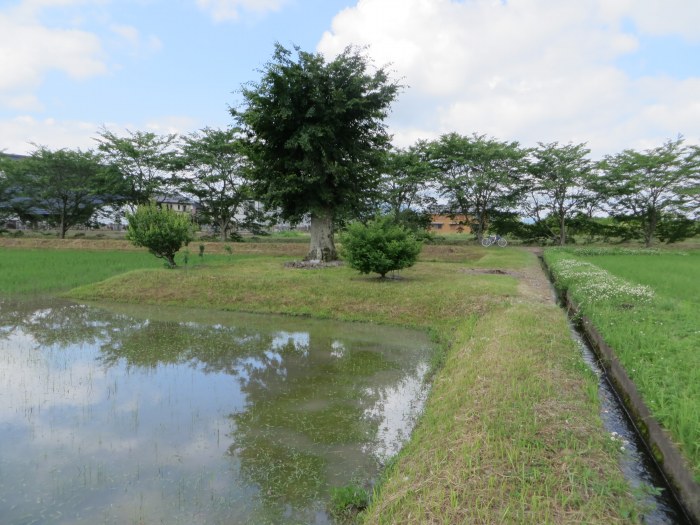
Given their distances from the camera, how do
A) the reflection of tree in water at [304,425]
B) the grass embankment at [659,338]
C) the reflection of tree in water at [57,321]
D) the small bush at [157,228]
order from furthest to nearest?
the small bush at [157,228] → the reflection of tree in water at [57,321] → the grass embankment at [659,338] → the reflection of tree in water at [304,425]

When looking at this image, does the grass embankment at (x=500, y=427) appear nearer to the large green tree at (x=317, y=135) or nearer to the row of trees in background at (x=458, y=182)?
the large green tree at (x=317, y=135)

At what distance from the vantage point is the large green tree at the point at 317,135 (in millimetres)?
15094

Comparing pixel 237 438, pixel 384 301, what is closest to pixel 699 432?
pixel 237 438

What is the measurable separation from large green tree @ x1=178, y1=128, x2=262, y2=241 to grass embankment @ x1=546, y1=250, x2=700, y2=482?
939 inches

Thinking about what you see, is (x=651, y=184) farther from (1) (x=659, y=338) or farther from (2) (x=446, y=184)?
(1) (x=659, y=338)

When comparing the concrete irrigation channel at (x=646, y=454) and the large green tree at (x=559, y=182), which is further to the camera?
the large green tree at (x=559, y=182)

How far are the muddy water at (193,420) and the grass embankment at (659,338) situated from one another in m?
2.23

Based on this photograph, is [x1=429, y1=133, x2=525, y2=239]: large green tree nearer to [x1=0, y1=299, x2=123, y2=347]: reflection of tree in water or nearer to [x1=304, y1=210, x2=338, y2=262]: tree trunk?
[x1=304, y1=210, x2=338, y2=262]: tree trunk

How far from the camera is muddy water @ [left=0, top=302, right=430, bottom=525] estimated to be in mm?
3113

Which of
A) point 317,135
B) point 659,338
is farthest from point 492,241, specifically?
point 659,338

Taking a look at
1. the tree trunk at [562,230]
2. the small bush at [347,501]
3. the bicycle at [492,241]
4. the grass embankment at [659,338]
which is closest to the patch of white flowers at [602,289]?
the grass embankment at [659,338]

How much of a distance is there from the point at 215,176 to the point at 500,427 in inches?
1143

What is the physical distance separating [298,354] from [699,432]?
5244mm

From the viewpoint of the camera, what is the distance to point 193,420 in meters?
4.51
